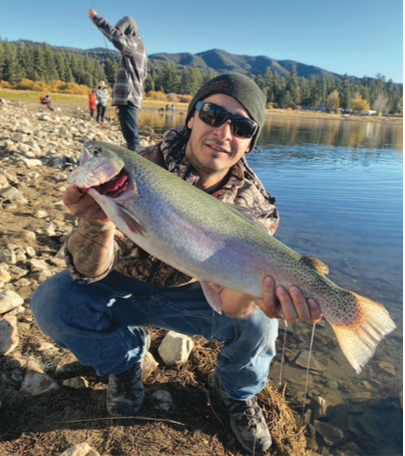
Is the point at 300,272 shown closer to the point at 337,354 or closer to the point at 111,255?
the point at 111,255

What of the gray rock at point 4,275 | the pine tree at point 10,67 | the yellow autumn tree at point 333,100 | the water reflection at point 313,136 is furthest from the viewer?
the yellow autumn tree at point 333,100

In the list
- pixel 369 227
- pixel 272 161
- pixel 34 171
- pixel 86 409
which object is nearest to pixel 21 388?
pixel 86 409

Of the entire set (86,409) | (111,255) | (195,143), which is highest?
(195,143)

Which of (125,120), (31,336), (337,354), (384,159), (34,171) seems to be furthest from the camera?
(384,159)

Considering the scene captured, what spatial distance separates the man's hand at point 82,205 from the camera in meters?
2.29

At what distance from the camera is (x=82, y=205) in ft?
7.86

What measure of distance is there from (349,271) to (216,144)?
182 inches

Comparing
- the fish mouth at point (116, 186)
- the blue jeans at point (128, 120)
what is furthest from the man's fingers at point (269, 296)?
the blue jeans at point (128, 120)

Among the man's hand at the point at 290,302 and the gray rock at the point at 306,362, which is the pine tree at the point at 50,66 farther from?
the man's hand at the point at 290,302

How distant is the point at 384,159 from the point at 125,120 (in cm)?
1837

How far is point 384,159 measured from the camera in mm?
21203

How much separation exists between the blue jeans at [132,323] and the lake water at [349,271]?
1.05 metres

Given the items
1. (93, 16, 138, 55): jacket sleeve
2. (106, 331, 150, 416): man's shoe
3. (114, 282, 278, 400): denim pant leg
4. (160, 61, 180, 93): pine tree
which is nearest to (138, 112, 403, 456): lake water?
(114, 282, 278, 400): denim pant leg

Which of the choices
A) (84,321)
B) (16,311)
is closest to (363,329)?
(84,321)
